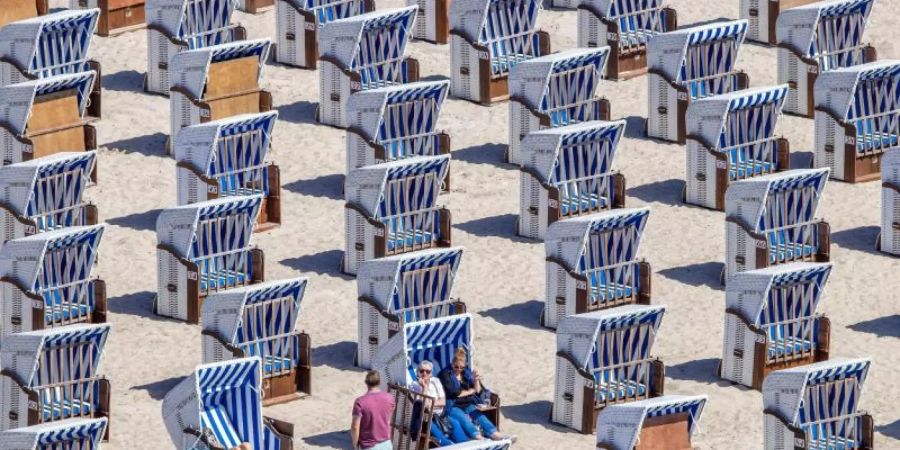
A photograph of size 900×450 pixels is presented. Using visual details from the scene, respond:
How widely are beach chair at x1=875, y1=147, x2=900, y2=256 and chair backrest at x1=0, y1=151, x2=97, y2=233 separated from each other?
10842mm

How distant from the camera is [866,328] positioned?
1905 inches

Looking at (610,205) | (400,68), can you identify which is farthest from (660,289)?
(400,68)

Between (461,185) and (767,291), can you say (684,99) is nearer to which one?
(461,185)

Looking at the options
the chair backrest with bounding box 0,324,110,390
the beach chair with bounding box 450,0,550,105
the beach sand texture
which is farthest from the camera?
the beach chair with bounding box 450,0,550,105

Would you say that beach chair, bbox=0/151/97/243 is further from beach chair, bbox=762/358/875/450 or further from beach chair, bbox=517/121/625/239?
beach chair, bbox=762/358/875/450

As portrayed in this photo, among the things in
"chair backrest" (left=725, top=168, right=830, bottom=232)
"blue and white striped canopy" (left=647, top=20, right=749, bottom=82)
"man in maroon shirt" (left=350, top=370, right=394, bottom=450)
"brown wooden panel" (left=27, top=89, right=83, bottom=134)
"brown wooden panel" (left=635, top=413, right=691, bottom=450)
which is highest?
"blue and white striped canopy" (left=647, top=20, right=749, bottom=82)

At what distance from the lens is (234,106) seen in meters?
51.8

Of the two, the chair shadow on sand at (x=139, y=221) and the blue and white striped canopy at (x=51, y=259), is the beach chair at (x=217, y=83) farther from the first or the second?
the blue and white striped canopy at (x=51, y=259)

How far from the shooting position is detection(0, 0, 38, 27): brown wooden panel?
178ft

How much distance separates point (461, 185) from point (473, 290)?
12.0 feet

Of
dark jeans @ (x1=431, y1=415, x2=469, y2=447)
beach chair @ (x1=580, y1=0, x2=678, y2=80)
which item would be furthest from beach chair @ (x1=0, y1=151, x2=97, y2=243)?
beach chair @ (x1=580, y1=0, x2=678, y2=80)

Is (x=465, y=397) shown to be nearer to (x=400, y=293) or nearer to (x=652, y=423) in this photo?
(x=652, y=423)

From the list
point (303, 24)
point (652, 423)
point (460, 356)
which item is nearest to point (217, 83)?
point (303, 24)

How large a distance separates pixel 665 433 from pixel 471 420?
228cm
